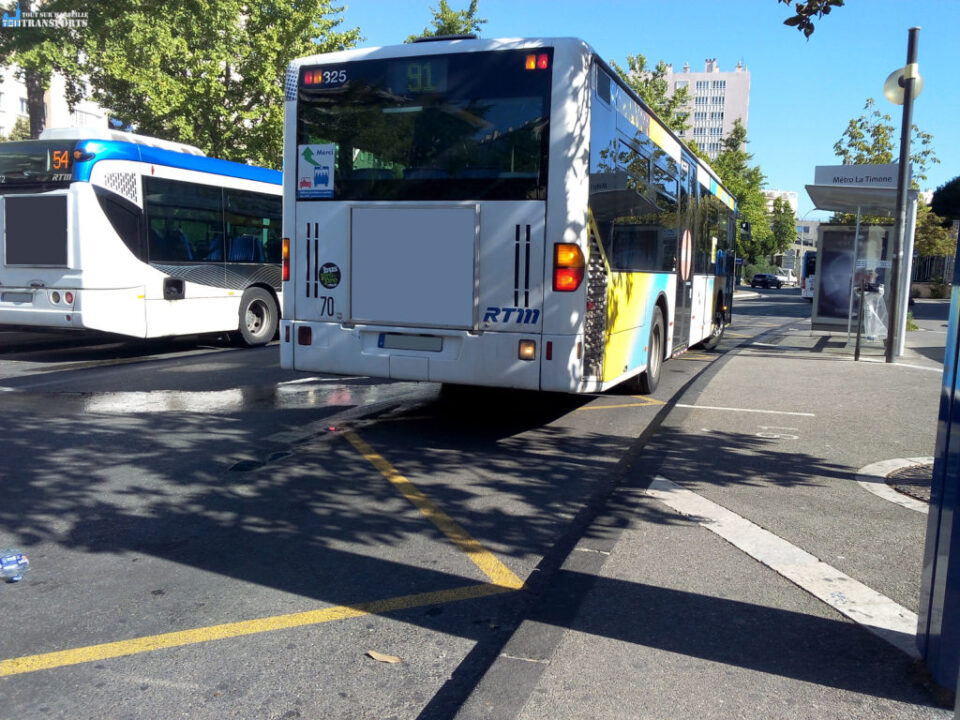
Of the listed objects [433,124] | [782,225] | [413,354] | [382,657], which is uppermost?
[782,225]

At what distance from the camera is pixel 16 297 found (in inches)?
474

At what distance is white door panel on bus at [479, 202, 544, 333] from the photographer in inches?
266

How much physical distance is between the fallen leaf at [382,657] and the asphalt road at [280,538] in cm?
3

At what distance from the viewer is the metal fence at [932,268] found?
48.7 m

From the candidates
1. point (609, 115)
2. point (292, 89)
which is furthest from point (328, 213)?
point (609, 115)

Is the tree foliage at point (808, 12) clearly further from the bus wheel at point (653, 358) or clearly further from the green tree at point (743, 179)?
the green tree at point (743, 179)

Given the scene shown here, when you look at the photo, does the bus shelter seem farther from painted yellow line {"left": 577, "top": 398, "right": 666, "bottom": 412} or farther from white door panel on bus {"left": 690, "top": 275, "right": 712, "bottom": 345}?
painted yellow line {"left": 577, "top": 398, "right": 666, "bottom": 412}

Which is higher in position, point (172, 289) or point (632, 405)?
point (172, 289)

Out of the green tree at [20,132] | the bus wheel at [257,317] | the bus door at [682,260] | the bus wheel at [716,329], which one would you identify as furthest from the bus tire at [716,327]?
the green tree at [20,132]

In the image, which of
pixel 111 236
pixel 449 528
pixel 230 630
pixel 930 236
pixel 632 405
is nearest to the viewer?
pixel 230 630

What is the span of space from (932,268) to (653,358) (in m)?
47.2

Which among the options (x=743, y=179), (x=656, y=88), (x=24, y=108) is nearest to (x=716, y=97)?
(x=743, y=179)

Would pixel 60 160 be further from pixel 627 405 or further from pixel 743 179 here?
pixel 743 179

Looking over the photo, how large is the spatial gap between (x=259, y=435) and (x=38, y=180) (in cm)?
690
